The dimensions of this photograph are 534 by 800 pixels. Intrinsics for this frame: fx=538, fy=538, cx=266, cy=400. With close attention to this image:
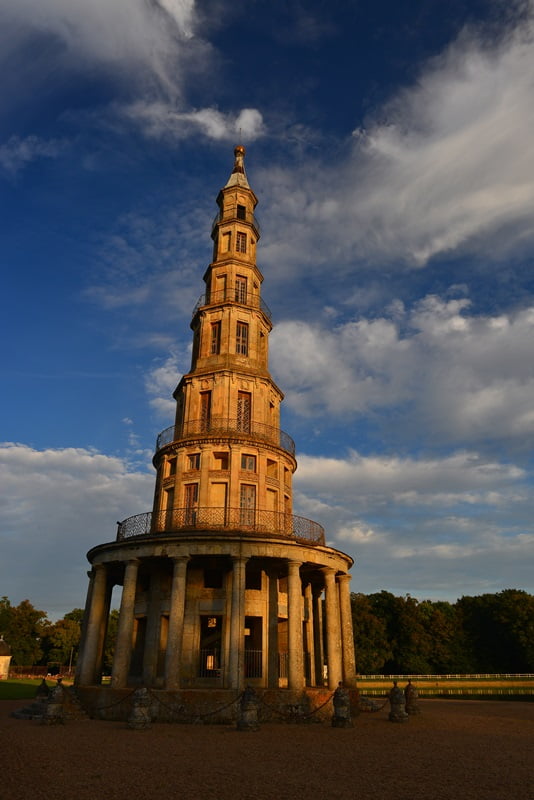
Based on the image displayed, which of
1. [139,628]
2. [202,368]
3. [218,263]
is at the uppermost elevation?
[218,263]

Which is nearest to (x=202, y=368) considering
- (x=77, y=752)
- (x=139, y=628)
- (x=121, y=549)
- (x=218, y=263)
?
(x=218, y=263)

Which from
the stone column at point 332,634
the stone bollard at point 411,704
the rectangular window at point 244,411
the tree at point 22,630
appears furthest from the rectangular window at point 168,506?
the tree at point 22,630

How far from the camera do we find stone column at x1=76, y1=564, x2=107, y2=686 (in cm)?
2619

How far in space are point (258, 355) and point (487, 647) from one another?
49.8m

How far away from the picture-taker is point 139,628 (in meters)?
29.4

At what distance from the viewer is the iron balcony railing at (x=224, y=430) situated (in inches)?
1222

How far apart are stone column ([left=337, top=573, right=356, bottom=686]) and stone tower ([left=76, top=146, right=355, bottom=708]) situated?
6 cm

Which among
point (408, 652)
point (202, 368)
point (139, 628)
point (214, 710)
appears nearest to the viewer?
point (214, 710)

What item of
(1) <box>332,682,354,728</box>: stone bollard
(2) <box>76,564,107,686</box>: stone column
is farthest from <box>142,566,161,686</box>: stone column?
(1) <box>332,682,354,728</box>: stone bollard

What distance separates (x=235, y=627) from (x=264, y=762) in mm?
10229

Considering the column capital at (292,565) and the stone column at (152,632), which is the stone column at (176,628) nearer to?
the stone column at (152,632)

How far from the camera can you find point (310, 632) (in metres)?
31.7

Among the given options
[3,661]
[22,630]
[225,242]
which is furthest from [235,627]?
[22,630]

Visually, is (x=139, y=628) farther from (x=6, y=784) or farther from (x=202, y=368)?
(x=6, y=784)
